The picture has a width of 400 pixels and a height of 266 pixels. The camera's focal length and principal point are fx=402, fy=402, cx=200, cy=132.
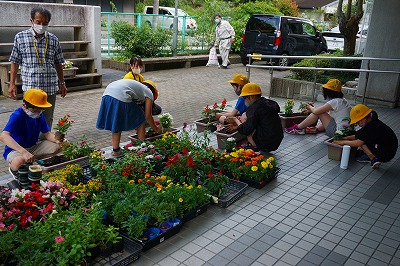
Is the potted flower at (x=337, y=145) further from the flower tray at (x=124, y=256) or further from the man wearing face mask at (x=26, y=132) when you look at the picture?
the man wearing face mask at (x=26, y=132)

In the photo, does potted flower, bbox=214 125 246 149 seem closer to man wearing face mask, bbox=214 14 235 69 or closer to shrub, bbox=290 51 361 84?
shrub, bbox=290 51 361 84

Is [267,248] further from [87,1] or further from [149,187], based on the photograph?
[87,1]

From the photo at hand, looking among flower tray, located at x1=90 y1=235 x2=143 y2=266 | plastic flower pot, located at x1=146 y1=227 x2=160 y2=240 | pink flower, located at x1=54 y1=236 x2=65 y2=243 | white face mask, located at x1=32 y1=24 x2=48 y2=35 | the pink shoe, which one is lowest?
flower tray, located at x1=90 y1=235 x2=143 y2=266

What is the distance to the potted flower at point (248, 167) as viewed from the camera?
16.9 feet

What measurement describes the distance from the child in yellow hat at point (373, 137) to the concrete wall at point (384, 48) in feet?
13.6

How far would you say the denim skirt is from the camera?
5.72 m

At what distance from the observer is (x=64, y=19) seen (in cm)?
1064

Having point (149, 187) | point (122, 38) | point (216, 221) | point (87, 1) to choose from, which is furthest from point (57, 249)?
point (87, 1)

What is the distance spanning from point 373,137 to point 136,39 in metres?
10.1

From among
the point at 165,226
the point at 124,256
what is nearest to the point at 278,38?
the point at 165,226

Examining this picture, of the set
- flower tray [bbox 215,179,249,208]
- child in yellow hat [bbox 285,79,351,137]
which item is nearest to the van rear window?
child in yellow hat [bbox 285,79,351,137]

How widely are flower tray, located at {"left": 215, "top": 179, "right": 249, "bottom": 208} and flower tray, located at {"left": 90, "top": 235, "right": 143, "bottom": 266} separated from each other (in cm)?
129

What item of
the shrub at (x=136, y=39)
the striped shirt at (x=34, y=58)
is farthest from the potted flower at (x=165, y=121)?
the shrub at (x=136, y=39)

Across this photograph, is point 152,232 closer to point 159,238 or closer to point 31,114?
point 159,238
